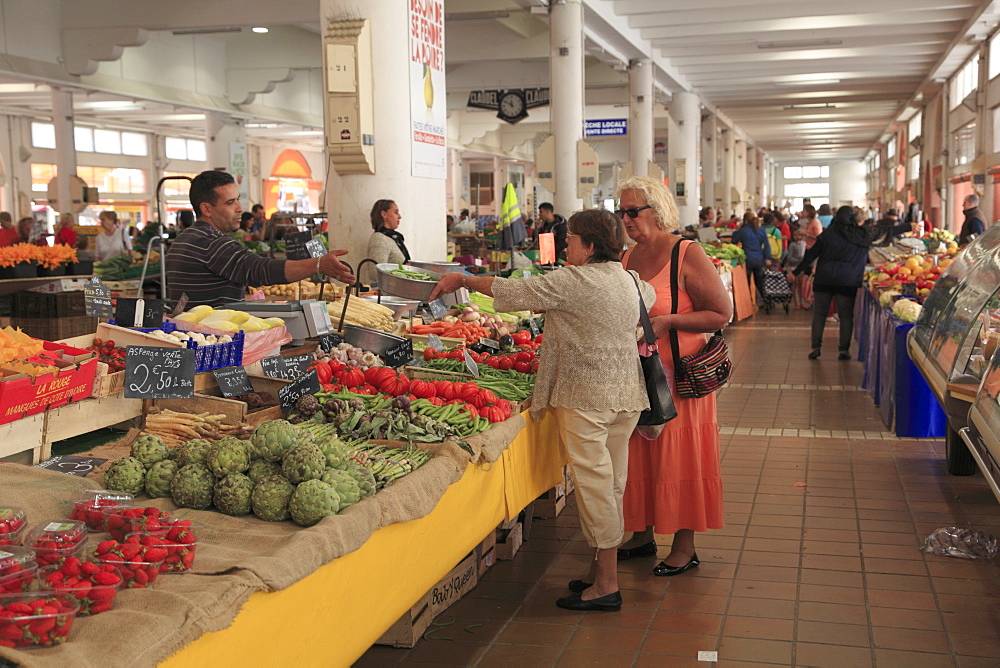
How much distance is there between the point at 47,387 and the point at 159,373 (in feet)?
1.28

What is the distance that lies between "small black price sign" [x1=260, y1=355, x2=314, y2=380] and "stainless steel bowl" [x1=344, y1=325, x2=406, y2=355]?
24.3 inches

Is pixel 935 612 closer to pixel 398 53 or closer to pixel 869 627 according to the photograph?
pixel 869 627

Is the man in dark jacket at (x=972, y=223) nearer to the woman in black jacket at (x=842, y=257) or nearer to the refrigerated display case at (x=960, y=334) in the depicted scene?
the woman in black jacket at (x=842, y=257)

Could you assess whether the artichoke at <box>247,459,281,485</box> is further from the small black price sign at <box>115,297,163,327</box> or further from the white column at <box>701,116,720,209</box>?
the white column at <box>701,116,720,209</box>

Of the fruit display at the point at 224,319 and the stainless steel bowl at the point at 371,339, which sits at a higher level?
the fruit display at the point at 224,319

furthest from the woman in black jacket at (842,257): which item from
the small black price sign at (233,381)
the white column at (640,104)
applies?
the white column at (640,104)

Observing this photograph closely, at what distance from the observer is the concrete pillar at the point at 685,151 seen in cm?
2258

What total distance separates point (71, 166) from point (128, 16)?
135 inches

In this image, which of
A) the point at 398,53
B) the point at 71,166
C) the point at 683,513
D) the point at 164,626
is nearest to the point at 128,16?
the point at 71,166

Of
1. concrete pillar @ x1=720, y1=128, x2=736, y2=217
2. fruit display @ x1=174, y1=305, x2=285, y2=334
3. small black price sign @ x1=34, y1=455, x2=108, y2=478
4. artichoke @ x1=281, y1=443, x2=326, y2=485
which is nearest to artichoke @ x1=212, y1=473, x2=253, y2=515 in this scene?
artichoke @ x1=281, y1=443, x2=326, y2=485

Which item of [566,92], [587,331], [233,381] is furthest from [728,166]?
[233,381]

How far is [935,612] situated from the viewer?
388cm

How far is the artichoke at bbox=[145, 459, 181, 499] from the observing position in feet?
9.58

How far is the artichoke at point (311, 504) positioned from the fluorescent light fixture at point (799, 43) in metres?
17.3
